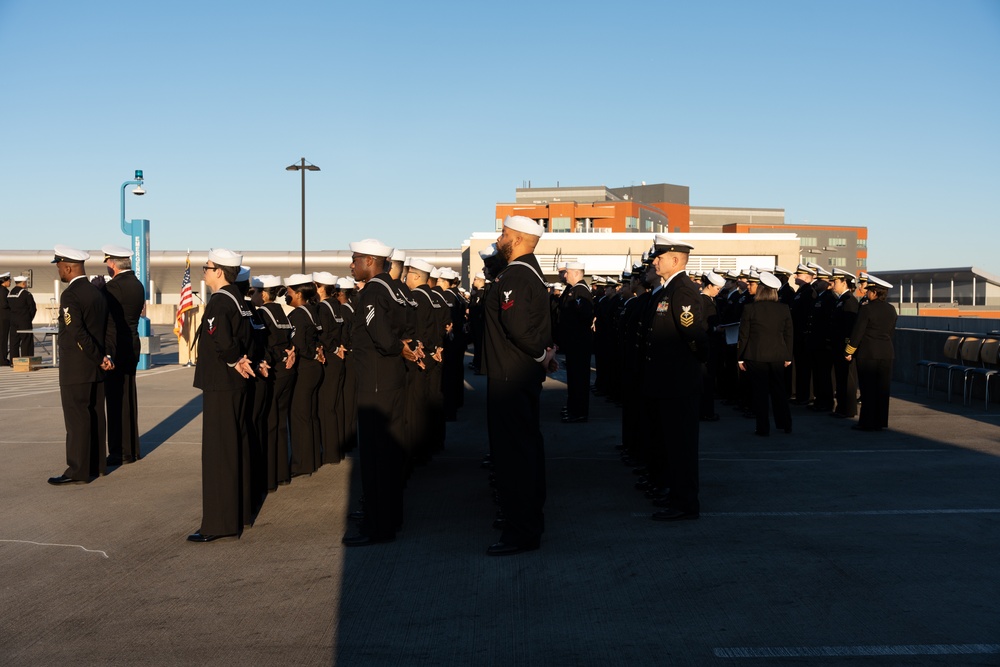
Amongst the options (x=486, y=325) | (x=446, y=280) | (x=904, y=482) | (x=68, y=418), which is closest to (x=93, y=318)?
(x=68, y=418)

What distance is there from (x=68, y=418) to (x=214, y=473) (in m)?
2.74

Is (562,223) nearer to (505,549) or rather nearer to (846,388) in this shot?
(846,388)

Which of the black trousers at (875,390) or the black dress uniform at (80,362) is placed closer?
the black dress uniform at (80,362)

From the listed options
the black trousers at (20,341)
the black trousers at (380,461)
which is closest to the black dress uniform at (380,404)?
the black trousers at (380,461)

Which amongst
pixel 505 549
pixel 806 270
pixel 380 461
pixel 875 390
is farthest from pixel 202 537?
pixel 806 270

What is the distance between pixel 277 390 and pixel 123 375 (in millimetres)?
2271

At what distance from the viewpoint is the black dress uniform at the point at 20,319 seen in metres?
22.5

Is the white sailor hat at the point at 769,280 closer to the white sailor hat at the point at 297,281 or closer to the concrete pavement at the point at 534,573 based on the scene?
the concrete pavement at the point at 534,573

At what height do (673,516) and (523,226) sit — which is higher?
(523,226)

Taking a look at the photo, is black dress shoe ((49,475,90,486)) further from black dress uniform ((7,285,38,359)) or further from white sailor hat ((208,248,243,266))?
black dress uniform ((7,285,38,359))

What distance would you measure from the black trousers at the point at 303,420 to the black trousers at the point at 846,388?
24.9ft

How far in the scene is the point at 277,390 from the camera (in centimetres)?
847

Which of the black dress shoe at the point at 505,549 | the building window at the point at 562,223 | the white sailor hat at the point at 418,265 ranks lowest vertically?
the black dress shoe at the point at 505,549

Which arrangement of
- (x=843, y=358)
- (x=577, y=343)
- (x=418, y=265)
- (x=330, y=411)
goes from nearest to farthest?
(x=330, y=411) < (x=418, y=265) < (x=843, y=358) < (x=577, y=343)
